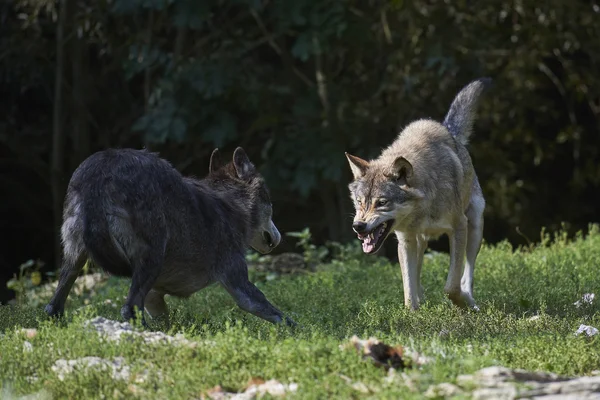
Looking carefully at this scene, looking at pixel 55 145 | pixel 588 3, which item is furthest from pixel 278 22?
pixel 588 3

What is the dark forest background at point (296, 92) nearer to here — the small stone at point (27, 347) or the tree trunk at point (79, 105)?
the tree trunk at point (79, 105)

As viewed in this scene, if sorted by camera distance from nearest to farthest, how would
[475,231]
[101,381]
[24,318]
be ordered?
[101,381] < [24,318] < [475,231]

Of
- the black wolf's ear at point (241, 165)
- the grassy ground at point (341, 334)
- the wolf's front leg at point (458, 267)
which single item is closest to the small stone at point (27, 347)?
the grassy ground at point (341, 334)

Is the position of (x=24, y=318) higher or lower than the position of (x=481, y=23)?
lower

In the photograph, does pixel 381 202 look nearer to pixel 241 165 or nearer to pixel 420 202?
pixel 420 202

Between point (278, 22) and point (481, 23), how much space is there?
331 cm

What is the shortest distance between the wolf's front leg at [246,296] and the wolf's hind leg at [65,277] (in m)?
1.08

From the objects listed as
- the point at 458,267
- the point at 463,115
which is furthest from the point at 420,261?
the point at 463,115

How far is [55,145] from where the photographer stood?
17156 mm

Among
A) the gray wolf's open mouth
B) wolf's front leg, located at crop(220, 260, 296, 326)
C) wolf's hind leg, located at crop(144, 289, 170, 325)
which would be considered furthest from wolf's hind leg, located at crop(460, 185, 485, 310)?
wolf's hind leg, located at crop(144, 289, 170, 325)

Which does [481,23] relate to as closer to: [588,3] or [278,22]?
[588,3]

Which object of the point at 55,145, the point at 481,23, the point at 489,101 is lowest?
the point at 55,145

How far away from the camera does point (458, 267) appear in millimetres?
9094

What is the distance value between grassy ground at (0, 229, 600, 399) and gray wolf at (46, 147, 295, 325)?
0.30 meters
